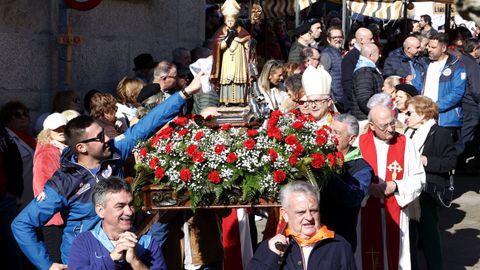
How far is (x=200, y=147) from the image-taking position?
678cm

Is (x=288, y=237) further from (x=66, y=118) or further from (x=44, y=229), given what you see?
(x=66, y=118)

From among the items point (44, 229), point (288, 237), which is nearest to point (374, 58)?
point (44, 229)

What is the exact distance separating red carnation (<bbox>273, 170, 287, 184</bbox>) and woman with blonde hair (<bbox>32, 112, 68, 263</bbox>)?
5.58 ft

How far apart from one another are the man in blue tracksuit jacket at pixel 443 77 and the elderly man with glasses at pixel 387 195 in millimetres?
5059

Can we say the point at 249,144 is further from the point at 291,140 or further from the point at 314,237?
the point at 314,237

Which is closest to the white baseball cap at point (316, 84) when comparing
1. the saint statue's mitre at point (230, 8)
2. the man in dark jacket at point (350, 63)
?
the saint statue's mitre at point (230, 8)

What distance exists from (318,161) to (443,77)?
7.47 meters

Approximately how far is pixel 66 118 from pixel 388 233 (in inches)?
114

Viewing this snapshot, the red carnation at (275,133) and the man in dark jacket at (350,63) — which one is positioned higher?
the man in dark jacket at (350,63)

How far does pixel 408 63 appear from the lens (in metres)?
14.0

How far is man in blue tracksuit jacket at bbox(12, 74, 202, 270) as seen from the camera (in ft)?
21.2

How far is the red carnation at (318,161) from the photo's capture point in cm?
675

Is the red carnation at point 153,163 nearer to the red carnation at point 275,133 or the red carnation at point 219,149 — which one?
the red carnation at point 219,149

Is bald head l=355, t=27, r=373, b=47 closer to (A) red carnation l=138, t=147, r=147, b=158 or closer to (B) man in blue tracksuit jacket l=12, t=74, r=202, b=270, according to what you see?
(B) man in blue tracksuit jacket l=12, t=74, r=202, b=270
